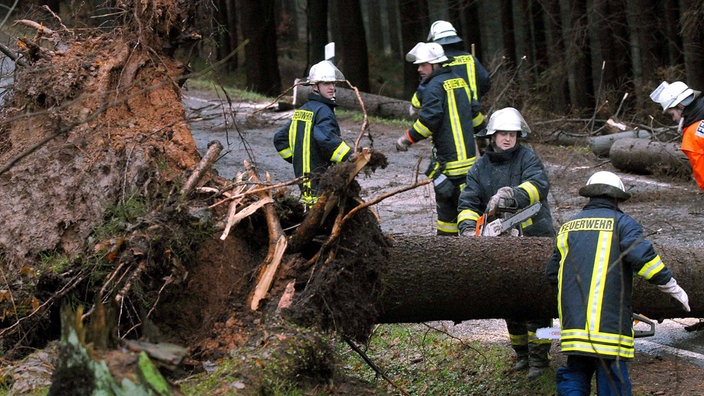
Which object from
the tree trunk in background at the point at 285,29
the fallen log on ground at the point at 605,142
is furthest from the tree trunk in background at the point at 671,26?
the tree trunk in background at the point at 285,29

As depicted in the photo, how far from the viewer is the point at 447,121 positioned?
25.5ft

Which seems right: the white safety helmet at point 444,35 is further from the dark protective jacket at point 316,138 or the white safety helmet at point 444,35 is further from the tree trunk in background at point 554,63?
the tree trunk in background at point 554,63

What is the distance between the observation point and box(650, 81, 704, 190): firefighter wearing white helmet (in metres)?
7.96

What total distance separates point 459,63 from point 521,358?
9.58 feet

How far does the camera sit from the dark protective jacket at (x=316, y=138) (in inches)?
283

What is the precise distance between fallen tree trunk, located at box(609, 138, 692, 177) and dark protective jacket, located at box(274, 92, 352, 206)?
17.7 feet

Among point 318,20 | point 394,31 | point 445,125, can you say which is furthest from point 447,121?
point 394,31

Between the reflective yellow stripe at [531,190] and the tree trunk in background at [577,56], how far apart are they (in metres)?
13.0

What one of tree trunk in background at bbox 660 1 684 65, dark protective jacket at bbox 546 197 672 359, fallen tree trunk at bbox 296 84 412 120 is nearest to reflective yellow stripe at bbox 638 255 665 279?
dark protective jacket at bbox 546 197 672 359

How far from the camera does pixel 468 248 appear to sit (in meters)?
5.36

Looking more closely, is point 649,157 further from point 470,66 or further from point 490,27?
point 490,27

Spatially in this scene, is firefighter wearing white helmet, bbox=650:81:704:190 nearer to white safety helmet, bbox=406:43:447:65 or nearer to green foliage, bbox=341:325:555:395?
white safety helmet, bbox=406:43:447:65

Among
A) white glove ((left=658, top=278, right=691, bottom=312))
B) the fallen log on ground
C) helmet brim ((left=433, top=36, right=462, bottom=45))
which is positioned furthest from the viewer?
the fallen log on ground

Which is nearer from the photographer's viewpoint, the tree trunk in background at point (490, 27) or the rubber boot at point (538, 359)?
the rubber boot at point (538, 359)
